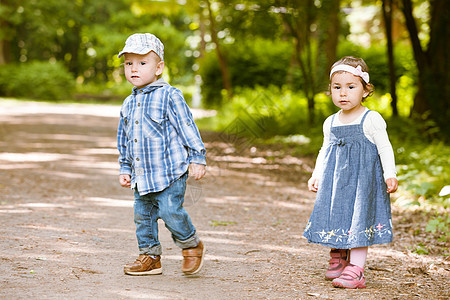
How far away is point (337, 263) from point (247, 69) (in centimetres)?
1499

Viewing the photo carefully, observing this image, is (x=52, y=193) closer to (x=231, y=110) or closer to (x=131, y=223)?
(x=131, y=223)

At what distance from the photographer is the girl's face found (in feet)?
12.3

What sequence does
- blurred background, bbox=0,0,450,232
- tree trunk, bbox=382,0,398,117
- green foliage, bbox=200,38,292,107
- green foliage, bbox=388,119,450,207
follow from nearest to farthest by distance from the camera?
green foliage, bbox=388,119,450,207
blurred background, bbox=0,0,450,232
tree trunk, bbox=382,0,398,117
green foliage, bbox=200,38,292,107

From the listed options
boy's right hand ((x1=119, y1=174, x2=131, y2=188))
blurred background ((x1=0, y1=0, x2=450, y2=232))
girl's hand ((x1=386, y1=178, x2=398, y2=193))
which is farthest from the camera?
blurred background ((x1=0, y1=0, x2=450, y2=232))

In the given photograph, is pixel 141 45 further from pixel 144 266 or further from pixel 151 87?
pixel 144 266

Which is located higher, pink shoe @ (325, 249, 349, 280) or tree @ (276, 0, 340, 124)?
tree @ (276, 0, 340, 124)

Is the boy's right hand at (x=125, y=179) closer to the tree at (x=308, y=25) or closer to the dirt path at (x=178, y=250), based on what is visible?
the dirt path at (x=178, y=250)

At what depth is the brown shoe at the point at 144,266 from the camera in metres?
3.84

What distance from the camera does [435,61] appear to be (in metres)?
10.9

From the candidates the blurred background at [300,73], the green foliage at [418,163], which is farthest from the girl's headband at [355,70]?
the green foliage at [418,163]

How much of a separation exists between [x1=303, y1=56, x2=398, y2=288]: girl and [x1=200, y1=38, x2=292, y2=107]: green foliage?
14574 millimetres

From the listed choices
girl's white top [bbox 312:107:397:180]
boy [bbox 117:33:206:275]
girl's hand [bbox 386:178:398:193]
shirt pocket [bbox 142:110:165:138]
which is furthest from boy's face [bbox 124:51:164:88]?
girl's hand [bbox 386:178:398:193]

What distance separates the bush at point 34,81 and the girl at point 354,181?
1099 inches

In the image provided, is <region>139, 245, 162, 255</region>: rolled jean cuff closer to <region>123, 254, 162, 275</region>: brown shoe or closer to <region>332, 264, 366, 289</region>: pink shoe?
<region>123, 254, 162, 275</region>: brown shoe
